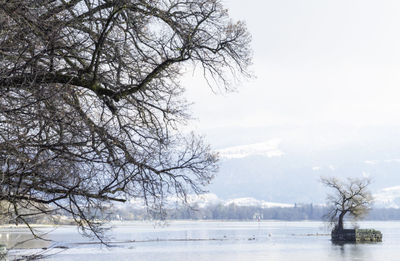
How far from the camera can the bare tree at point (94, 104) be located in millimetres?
7699

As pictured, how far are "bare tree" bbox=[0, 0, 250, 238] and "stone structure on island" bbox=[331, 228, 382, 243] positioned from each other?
68.8m

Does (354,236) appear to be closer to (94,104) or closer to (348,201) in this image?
(348,201)

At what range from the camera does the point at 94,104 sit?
10484 millimetres

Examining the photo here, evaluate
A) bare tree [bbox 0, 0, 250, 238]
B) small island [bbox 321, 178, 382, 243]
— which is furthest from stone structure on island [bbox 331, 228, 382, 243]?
bare tree [bbox 0, 0, 250, 238]

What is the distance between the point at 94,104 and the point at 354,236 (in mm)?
72162

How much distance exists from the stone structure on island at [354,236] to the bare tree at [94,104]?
68.8 m

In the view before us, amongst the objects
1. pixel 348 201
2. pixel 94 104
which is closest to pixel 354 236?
pixel 348 201

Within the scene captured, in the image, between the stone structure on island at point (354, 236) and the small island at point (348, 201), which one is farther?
the stone structure on island at point (354, 236)

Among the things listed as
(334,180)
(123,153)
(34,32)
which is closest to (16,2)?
(34,32)

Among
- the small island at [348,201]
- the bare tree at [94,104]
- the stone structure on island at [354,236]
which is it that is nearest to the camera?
the bare tree at [94,104]

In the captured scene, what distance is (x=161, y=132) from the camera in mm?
11109

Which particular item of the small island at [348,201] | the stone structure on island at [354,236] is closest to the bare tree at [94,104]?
the small island at [348,201]

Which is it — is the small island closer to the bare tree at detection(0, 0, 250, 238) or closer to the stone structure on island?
the stone structure on island

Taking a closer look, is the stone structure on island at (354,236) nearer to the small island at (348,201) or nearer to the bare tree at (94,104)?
the small island at (348,201)
